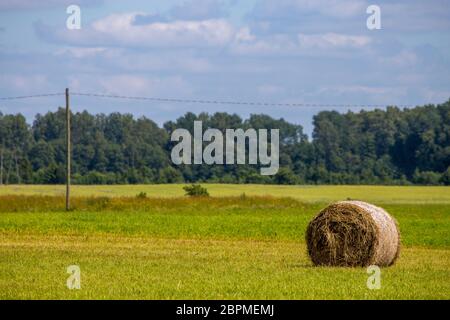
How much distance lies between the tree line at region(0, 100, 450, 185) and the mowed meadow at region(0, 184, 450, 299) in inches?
2155

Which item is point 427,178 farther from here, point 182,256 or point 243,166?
point 182,256

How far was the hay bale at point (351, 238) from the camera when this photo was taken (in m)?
23.2

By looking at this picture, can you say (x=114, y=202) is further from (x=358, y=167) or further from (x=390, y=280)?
(x=358, y=167)

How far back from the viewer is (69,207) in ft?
166

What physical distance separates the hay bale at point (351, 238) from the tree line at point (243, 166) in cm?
8114

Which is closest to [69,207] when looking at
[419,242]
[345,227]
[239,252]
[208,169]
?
[419,242]

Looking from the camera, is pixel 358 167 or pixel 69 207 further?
pixel 358 167

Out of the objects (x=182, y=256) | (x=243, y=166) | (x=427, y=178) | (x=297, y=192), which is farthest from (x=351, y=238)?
(x=243, y=166)

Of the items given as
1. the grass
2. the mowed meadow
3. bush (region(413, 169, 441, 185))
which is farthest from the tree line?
the mowed meadow

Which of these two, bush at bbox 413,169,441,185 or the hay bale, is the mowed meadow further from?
bush at bbox 413,169,441,185

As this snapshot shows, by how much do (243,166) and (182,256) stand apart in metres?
88.7

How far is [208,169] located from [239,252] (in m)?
85.1

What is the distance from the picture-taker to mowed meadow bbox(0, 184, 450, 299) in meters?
18.4

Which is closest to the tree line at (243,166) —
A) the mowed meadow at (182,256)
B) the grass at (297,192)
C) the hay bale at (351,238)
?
the grass at (297,192)
